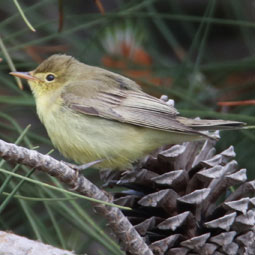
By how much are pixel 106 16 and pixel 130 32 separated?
869mm

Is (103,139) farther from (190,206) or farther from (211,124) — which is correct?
(190,206)

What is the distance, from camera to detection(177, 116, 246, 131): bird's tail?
1.95m

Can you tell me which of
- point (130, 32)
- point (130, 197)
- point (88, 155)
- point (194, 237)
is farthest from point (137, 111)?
point (130, 32)

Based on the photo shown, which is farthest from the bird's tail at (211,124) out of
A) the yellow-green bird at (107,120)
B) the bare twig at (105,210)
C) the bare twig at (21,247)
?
the bare twig at (21,247)

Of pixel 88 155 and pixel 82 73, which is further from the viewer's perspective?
pixel 82 73

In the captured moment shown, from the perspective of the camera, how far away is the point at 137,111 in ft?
7.50

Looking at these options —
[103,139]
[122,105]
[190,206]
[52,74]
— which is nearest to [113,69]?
[52,74]

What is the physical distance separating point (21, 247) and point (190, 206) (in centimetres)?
61

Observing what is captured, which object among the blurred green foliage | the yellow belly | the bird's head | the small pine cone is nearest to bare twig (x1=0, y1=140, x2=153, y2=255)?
the small pine cone

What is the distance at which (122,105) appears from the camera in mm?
2332

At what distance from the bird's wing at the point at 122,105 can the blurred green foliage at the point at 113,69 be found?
0.08 meters

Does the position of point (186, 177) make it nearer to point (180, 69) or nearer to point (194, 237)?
point (194, 237)

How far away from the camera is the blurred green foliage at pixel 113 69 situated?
2.11 metres

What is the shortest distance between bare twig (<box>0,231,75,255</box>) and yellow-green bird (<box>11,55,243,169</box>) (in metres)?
0.76
